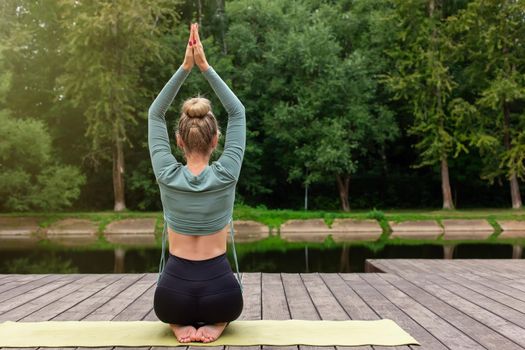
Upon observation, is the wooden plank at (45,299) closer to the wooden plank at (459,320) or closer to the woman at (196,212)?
the woman at (196,212)

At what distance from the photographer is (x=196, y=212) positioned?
3621 millimetres

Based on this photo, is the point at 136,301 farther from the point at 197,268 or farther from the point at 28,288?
the point at 197,268

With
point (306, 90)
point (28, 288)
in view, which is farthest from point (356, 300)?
point (306, 90)

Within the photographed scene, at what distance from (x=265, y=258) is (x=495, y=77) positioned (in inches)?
671

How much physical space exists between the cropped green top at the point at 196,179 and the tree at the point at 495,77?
72.8ft

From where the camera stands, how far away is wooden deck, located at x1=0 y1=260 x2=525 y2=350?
420 centimetres

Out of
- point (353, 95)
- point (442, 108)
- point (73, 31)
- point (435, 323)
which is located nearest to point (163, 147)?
point (435, 323)

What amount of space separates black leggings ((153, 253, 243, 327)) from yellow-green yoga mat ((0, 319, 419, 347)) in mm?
168

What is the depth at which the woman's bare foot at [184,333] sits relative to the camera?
3.67 metres

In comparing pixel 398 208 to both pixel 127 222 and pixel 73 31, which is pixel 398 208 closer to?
pixel 127 222

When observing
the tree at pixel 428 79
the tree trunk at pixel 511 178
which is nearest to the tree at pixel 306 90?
the tree at pixel 428 79

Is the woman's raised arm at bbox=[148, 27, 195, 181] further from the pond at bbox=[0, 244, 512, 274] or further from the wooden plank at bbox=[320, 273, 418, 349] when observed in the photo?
the pond at bbox=[0, 244, 512, 274]

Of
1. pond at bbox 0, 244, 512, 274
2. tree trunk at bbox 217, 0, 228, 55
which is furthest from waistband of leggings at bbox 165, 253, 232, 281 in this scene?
tree trunk at bbox 217, 0, 228, 55

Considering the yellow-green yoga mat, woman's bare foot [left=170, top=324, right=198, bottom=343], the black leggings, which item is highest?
the black leggings
